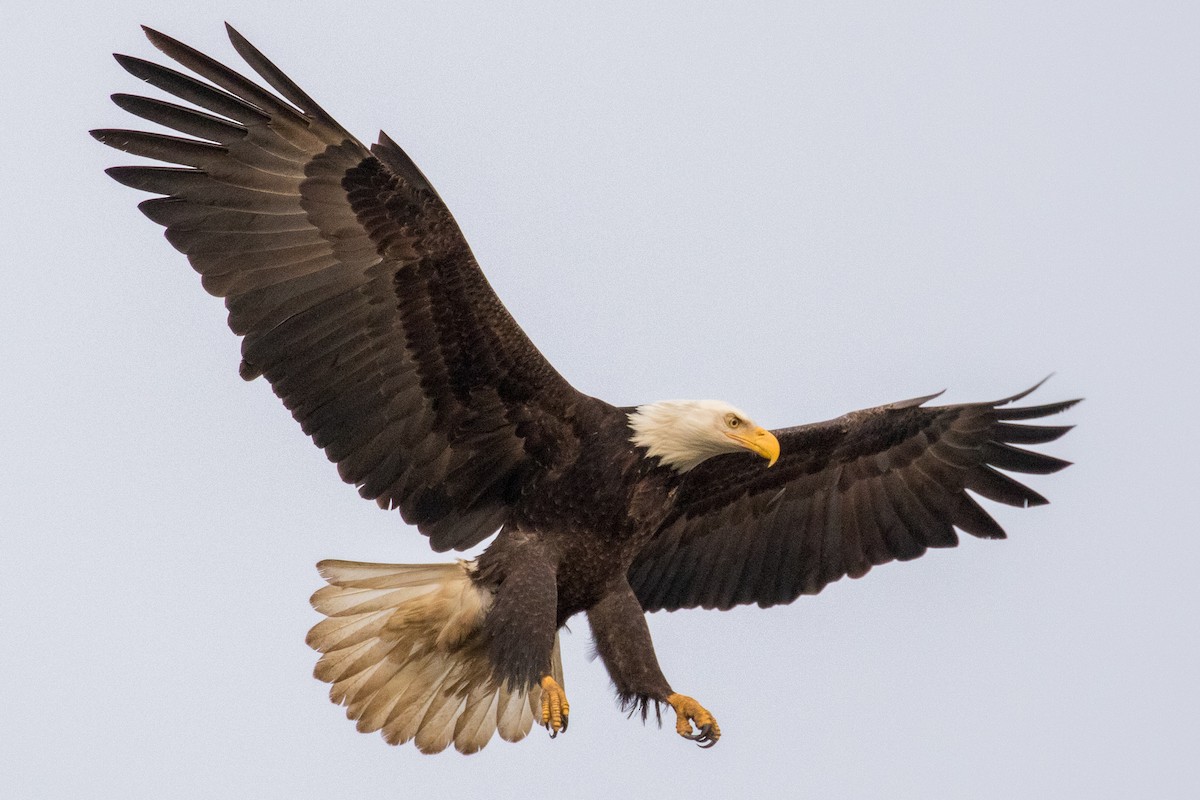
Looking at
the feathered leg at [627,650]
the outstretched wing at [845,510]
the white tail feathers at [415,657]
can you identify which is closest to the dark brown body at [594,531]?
the feathered leg at [627,650]

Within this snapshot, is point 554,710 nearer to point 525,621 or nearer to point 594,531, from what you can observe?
point 525,621

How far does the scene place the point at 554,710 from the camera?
9469mm

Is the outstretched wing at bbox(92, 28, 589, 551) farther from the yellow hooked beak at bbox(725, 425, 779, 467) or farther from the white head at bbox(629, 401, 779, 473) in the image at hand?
the yellow hooked beak at bbox(725, 425, 779, 467)

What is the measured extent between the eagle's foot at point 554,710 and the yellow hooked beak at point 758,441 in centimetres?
165

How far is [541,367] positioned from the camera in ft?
32.4

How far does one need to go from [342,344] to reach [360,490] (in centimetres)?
82

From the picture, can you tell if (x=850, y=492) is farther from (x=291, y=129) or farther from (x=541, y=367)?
(x=291, y=129)

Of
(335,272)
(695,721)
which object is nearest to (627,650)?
(695,721)

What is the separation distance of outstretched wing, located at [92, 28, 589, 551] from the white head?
17.0 inches

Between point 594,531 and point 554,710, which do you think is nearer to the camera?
point 554,710

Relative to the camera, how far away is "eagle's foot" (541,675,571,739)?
9453 millimetres

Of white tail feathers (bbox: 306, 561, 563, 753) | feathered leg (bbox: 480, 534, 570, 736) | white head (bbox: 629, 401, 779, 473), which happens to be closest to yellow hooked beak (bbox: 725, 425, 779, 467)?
white head (bbox: 629, 401, 779, 473)

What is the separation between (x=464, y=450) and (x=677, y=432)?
112 cm

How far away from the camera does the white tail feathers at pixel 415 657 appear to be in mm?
10141
